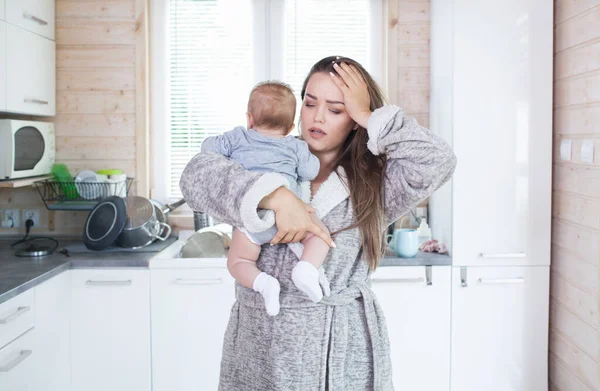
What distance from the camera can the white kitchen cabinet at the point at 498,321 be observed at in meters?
2.74

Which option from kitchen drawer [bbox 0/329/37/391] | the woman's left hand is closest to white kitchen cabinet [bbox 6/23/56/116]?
kitchen drawer [bbox 0/329/37/391]

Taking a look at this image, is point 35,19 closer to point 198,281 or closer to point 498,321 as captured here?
point 198,281

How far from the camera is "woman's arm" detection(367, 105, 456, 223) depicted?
137cm

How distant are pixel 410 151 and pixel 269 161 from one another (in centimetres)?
34

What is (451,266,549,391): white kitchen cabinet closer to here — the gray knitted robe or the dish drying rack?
the gray knitted robe

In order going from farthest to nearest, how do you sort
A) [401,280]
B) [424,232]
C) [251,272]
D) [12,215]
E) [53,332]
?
[12,215] → [424,232] → [401,280] → [53,332] → [251,272]

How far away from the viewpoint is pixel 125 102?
3203 mm

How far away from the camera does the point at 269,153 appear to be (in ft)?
4.97

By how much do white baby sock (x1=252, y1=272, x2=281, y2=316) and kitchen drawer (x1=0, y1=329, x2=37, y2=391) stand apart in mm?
1173

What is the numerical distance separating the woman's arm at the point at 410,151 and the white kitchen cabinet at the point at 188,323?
1.39m

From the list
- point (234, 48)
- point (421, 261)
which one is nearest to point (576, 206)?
point (421, 261)

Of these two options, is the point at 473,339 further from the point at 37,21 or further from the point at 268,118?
the point at 37,21

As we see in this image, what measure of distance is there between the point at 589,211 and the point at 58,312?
2.09m

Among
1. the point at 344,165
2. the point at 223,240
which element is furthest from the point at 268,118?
the point at 223,240
